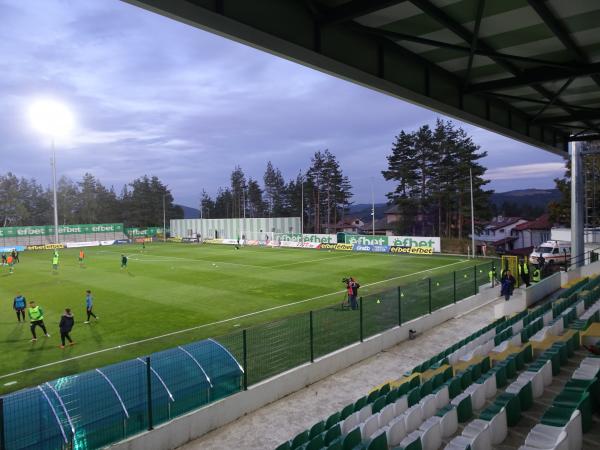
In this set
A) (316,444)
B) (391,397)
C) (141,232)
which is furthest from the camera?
(141,232)

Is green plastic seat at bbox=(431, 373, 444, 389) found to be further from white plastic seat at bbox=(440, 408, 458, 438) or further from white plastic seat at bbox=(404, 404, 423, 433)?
white plastic seat at bbox=(440, 408, 458, 438)

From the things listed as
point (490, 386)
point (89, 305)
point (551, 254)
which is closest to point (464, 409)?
point (490, 386)

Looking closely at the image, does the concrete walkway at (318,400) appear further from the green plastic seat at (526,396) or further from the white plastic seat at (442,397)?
the green plastic seat at (526,396)

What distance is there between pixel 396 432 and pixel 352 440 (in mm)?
621

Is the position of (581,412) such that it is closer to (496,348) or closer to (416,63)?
(496,348)

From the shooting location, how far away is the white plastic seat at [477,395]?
6.41 meters

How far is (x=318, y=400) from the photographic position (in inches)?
418

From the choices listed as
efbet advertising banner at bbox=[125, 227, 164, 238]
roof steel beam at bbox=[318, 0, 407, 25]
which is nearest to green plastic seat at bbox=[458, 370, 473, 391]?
roof steel beam at bbox=[318, 0, 407, 25]

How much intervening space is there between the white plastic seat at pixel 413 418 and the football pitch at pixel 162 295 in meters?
10.8

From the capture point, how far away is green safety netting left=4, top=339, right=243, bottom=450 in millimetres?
7312

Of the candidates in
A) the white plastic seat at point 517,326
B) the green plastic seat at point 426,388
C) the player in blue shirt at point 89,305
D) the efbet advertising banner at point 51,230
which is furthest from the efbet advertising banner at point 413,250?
the efbet advertising banner at point 51,230

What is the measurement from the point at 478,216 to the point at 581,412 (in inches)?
2210

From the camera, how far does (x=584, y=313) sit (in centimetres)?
1113

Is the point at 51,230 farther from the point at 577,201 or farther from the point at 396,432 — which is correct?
the point at 396,432
